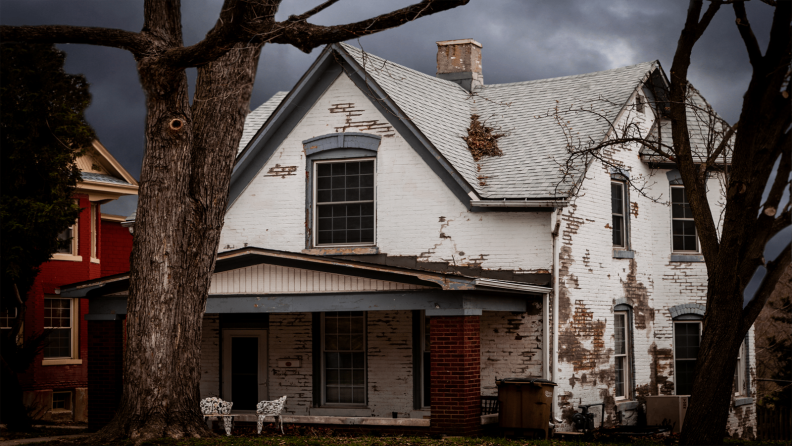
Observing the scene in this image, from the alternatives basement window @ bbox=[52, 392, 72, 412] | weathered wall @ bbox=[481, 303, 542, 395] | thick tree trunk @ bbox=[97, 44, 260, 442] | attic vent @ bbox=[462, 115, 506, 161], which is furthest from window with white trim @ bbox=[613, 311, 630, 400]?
basement window @ bbox=[52, 392, 72, 412]

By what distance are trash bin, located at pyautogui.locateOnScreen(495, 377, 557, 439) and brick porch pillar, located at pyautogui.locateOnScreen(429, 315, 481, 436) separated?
0.61m

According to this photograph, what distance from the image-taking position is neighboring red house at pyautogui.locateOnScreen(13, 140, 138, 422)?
22.4 meters

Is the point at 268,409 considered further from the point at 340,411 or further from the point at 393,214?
the point at 393,214

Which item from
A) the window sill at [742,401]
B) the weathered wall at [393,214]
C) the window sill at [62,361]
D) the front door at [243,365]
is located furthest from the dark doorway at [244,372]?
the window sill at [742,401]

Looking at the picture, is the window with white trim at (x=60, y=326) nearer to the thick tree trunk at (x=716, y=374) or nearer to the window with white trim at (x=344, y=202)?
the window with white trim at (x=344, y=202)

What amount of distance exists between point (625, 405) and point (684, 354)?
92.4 inches

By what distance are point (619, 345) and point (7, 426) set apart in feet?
40.7

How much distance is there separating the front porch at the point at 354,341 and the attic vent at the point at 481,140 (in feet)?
11.9

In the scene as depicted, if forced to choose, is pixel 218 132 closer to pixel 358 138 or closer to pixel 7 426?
pixel 358 138

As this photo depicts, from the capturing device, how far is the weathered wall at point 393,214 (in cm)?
1603

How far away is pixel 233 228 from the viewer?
1819 cm

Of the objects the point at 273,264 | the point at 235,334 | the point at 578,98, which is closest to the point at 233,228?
the point at 235,334

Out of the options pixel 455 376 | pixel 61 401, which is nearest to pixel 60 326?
pixel 61 401

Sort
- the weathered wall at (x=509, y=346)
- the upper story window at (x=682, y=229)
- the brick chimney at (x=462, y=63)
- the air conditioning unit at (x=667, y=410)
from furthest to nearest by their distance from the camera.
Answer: the brick chimney at (x=462, y=63), the upper story window at (x=682, y=229), the air conditioning unit at (x=667, y=410), the weathered wall at (x=509, y=346)
